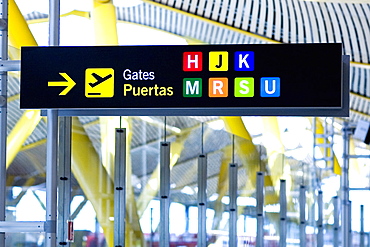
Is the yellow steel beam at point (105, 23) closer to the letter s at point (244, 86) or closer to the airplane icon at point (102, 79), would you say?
the airplane icon at point (102, 79)

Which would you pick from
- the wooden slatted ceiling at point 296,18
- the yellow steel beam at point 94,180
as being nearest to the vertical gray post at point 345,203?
the wooden slatted ceiling at point 296,18

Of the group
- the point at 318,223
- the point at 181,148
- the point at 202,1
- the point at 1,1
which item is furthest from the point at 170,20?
the point at 1,1

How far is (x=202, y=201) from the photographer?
1113cm

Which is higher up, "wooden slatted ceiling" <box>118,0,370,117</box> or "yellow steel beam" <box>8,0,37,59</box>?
"wooden slatted ceiling" <box>118,0,370,117</box>

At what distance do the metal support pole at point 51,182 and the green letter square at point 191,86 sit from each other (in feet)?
3.69

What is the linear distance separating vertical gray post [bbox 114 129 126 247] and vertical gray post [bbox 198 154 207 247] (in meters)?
1.44

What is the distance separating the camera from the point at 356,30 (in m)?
22.2

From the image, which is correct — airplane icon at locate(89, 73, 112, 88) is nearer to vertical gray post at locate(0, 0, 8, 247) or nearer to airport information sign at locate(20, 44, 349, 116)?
airport information sign at locate(20, 44, 349, 116)

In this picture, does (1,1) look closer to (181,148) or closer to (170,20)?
(181,148)

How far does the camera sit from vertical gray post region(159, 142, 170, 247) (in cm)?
1041

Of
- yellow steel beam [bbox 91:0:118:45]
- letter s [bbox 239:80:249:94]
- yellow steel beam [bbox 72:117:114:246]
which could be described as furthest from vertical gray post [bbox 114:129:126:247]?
yellow steel beam [bbox 91:0:118:45]

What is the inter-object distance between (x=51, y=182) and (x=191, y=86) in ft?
4.50

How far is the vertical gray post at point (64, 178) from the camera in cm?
956

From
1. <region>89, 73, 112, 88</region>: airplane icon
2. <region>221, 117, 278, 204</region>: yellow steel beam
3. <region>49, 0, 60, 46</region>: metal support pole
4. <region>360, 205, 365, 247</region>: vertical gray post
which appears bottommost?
<region>360, 205, 365, 247</region>: vertical gray post
